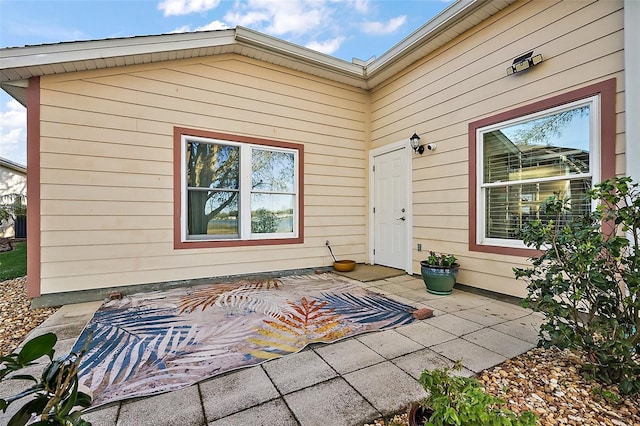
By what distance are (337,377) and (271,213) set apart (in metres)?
3.19

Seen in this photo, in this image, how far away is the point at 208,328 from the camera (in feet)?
8.63

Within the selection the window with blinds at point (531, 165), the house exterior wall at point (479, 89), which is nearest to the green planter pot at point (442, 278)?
the house exterior wall at point (479, 89)

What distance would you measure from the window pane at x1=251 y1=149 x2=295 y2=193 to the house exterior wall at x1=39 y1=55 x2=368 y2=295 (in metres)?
0.26

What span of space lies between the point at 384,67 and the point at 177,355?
4930mm

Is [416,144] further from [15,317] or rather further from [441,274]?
[15,317]

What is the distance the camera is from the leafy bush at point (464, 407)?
3.57 ft

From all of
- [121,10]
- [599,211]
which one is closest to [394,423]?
[599,211]

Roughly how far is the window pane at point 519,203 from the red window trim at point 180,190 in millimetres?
2776

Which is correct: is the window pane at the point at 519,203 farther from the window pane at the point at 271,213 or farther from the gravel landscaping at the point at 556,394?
the window pane at the point at 271,213

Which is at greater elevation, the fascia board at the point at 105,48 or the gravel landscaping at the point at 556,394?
the fascia board at the point at 105,48

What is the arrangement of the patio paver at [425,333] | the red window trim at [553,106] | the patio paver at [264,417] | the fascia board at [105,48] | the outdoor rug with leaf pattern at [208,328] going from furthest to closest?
the fascia board at [105,48], the red window trim at [553,106], the patio paver at [425,333], the outdoor rug with leaf pattern at [208,328], the patio paver at [264,417]

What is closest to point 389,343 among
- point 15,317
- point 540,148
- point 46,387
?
point 46,387

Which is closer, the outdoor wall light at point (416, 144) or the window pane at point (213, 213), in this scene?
the window pane at point (213, 213)

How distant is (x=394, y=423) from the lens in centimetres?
144
